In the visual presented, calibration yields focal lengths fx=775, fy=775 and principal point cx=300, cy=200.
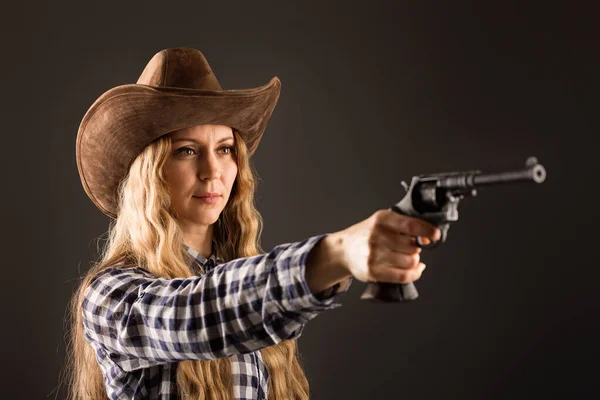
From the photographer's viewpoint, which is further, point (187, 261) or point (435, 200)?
point (187, 261)

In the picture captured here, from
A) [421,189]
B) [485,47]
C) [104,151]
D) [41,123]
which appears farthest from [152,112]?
[485,47]

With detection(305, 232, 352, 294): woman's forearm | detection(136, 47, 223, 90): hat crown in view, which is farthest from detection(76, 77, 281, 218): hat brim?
detection(305, 232, 352, 294): woman's forearm

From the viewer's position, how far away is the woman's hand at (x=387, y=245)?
1.47m

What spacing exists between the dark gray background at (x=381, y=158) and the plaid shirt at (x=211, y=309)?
1.86 m

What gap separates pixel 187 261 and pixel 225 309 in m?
0.79

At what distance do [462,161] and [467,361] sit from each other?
93 cm

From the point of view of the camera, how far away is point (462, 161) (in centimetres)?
363

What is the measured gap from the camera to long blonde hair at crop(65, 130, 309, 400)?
221 cm

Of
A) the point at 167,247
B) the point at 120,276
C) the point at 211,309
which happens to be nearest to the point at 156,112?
the point at 167,247

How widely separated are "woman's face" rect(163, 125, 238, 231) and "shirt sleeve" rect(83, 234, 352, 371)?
495 millimetres

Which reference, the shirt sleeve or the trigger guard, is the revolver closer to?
the trigger guard

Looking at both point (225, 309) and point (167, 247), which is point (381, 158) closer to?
point (167, 247)

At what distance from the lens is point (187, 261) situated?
239 cm

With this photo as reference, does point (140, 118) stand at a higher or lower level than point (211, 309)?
higher
